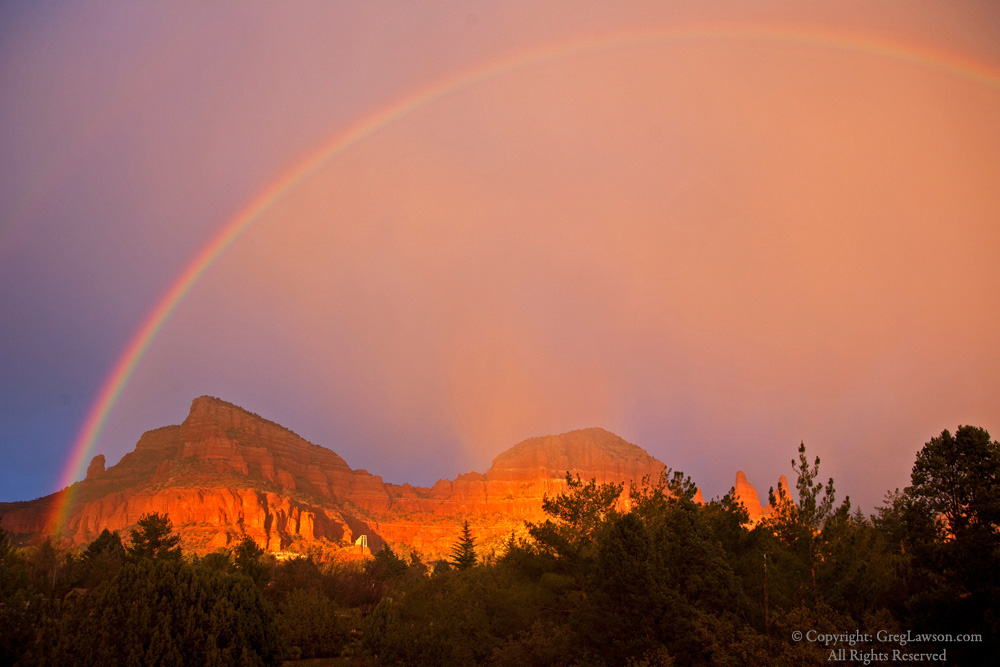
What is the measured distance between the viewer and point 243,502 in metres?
127

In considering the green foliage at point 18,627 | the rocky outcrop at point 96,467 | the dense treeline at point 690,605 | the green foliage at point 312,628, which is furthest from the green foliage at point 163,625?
the rocky outcrop at point 96,467

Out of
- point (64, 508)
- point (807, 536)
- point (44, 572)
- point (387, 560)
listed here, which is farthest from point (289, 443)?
point (807, 536)

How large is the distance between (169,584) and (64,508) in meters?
168

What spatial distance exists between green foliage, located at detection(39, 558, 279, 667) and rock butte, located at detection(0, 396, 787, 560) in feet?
309

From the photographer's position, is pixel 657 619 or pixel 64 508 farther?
pixel 64 508

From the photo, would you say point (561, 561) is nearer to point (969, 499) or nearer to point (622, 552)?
point (622, 552)

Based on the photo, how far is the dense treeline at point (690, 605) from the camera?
15.1 metres

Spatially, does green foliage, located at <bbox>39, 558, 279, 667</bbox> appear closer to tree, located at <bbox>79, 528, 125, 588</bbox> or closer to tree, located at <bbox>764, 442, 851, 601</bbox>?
tree, located at <bbox>764, 442, 851, 601</bbox>

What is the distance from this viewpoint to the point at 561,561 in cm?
2886

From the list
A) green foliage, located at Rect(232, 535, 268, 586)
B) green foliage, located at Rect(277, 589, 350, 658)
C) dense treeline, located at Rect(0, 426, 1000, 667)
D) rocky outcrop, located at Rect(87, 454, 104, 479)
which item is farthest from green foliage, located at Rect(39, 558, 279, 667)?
rocky outcrop, located at Rect(87, 454, 104, 479)

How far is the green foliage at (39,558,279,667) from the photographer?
16594mm

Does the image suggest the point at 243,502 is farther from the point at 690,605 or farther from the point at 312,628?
the point at 690,605

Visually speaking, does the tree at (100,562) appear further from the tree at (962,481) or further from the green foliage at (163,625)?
the tree at (962,481)

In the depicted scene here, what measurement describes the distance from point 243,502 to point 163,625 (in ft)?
398
